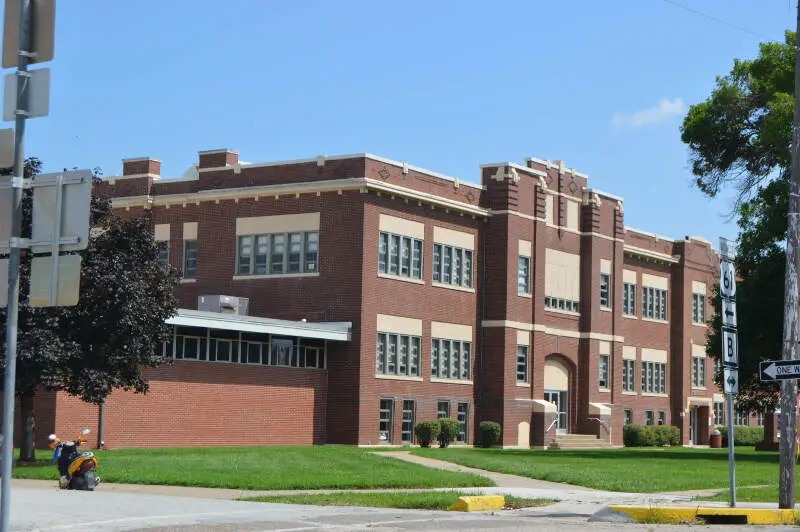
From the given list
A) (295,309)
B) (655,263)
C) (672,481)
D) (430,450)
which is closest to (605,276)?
(655,263)

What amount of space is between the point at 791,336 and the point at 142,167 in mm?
38766

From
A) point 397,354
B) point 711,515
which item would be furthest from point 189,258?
point 711,515

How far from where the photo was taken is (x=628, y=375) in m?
65.7

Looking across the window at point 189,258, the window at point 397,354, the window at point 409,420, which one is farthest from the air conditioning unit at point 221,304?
the window at point 409,420

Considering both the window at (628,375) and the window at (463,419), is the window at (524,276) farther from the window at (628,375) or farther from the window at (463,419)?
the window at (628,375)

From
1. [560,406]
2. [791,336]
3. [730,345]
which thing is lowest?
[560,406]

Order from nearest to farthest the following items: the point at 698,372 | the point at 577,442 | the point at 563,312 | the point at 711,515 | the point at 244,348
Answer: the point at 711,515 → the point at 244,348 → the point at 577,442 → the point at 563,312 → the point at 698,372

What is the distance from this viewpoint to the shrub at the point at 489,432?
51625 millimetres

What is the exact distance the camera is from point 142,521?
17.3m

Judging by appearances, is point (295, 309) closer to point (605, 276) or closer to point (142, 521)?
point (605, 276)

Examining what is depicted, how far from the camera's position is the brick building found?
1708 inches

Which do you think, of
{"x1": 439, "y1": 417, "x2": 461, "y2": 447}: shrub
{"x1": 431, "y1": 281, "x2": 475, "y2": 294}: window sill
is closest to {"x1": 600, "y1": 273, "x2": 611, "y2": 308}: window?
{"x1": 431, "y1": 281, "x2": 475, "y2": 294}: window sill

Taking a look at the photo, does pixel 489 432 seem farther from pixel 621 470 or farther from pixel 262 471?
pixel 262 471

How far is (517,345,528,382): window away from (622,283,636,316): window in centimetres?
1145
